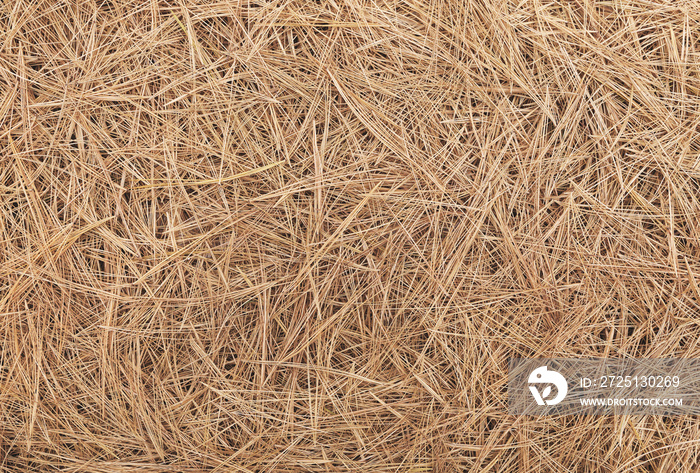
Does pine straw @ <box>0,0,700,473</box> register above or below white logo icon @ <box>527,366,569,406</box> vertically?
above

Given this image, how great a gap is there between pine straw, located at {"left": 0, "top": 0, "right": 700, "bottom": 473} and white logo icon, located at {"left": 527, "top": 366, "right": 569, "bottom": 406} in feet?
0.31

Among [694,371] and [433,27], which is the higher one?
[433,27]

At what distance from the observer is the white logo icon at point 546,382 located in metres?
1.20

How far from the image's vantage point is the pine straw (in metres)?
1.17

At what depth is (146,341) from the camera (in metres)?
1.18

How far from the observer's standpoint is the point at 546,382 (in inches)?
47.4

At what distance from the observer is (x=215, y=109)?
46.3 inches

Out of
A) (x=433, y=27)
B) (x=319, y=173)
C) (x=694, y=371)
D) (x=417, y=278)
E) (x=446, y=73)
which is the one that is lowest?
(x=694, y=371)

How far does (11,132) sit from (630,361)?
6.51 feet

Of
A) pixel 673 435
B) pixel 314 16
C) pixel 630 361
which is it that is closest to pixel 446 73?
pixel 314 16

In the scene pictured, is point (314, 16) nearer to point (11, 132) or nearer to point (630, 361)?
point (11, 132)

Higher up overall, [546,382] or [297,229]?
[297,229]

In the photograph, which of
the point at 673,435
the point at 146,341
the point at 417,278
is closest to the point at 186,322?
the point at 146,341

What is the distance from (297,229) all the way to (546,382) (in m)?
0.88
